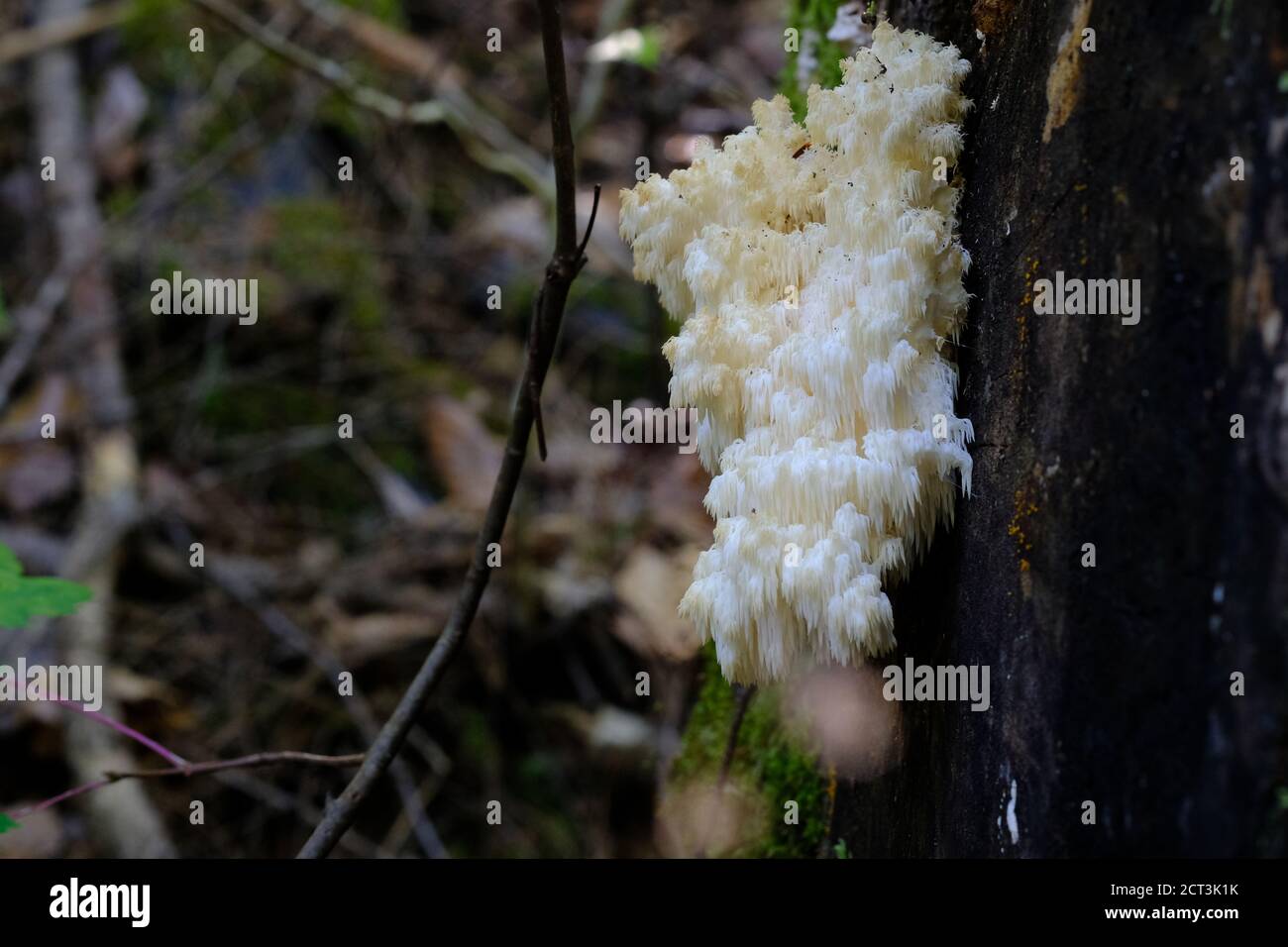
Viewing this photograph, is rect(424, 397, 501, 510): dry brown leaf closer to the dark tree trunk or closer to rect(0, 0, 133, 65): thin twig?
rect(0, 0, 133, 65): thin twig

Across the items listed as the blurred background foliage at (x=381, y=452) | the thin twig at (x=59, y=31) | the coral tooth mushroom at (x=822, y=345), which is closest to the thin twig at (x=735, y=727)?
the blurred background foliage at (x=381, y=452)

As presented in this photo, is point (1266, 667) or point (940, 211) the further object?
point (940, 211)

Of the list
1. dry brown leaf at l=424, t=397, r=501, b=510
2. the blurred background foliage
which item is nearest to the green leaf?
the blurred background foliage

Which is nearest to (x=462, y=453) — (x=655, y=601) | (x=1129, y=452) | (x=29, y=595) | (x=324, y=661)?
(x=324, y=661)

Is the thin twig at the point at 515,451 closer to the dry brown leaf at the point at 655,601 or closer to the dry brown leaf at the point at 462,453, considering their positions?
the dry brown leaf at the point at 655,601
